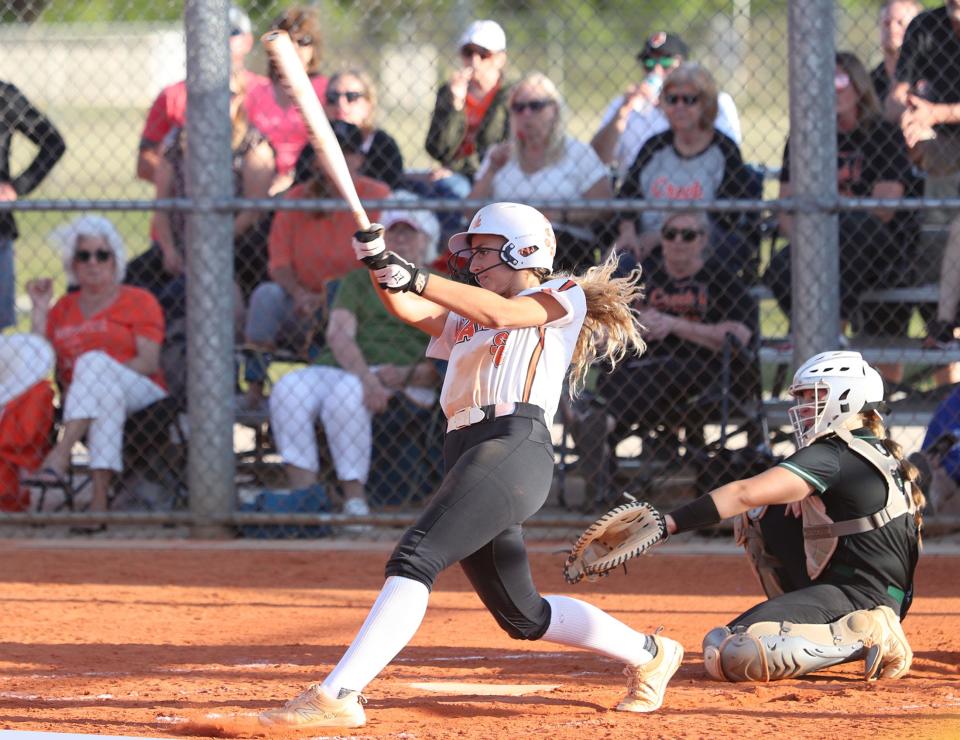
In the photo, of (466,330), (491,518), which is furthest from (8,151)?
(491,518)

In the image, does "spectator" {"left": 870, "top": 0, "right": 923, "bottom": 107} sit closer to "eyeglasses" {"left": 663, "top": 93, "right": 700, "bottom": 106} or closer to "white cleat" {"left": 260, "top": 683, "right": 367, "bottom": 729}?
"eyeglasses" {"left": 663, "top": 93, "right": 700, "bottom": 106}

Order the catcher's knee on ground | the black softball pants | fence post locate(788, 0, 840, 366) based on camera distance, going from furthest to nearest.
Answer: fence post locate(788, 0, 840, 366) → the catcher's knee on ground → the black softball pants

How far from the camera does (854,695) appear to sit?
435cm

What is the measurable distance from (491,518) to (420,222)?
3642 mm

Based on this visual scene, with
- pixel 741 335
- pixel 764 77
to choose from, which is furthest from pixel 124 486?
pixel 764 77

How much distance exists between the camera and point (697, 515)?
4.19m

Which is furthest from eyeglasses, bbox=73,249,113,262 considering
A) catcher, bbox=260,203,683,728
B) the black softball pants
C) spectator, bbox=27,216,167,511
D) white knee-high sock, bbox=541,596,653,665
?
white knee-high sock, bbox=541,596,653,665

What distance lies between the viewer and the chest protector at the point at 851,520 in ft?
15.2

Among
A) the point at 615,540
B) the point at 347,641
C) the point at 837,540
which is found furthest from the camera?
the point at 347,641

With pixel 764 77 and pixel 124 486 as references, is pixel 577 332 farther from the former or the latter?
pixel 764 77

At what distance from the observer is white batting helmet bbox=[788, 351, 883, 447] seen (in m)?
4.61

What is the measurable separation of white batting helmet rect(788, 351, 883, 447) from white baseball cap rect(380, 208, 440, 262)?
2928mm

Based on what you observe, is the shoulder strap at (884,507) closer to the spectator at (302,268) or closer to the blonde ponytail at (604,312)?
the blonde ponytail at (604,312)

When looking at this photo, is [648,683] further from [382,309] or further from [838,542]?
[382,309]
